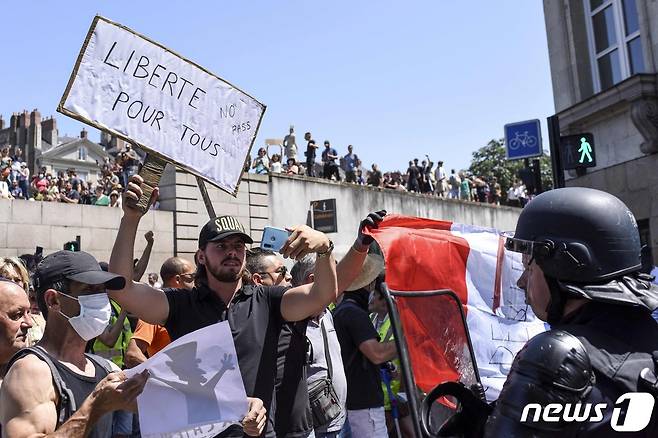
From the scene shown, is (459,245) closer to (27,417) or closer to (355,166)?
(27,417)

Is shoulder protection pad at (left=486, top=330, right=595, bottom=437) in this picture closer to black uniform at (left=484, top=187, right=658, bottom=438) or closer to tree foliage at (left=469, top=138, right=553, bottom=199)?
black uniform at (left=484, top=187, right=658, bottom=438)

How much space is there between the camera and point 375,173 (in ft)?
85.4

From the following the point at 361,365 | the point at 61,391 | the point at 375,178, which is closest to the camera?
the point at 61,391

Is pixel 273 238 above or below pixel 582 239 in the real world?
above

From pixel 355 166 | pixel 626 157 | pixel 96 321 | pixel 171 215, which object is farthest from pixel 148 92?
pixel 355 166

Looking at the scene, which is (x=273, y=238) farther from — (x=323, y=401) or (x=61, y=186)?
(x=61, y=186)

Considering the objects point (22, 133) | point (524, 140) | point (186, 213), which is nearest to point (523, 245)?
point (524, 140)

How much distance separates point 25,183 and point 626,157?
45.6 feet

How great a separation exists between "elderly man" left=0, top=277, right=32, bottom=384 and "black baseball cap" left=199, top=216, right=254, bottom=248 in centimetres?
96

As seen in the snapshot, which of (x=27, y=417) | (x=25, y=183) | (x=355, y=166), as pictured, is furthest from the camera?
(x=355, y=166)

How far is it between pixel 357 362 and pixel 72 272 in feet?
8.05

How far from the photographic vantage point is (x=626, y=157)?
12.4m

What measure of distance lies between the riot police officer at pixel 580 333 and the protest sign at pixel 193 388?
3.71ft

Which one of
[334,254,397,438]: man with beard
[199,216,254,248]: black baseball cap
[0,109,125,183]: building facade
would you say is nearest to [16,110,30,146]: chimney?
[0,109,125,183]: building facade
